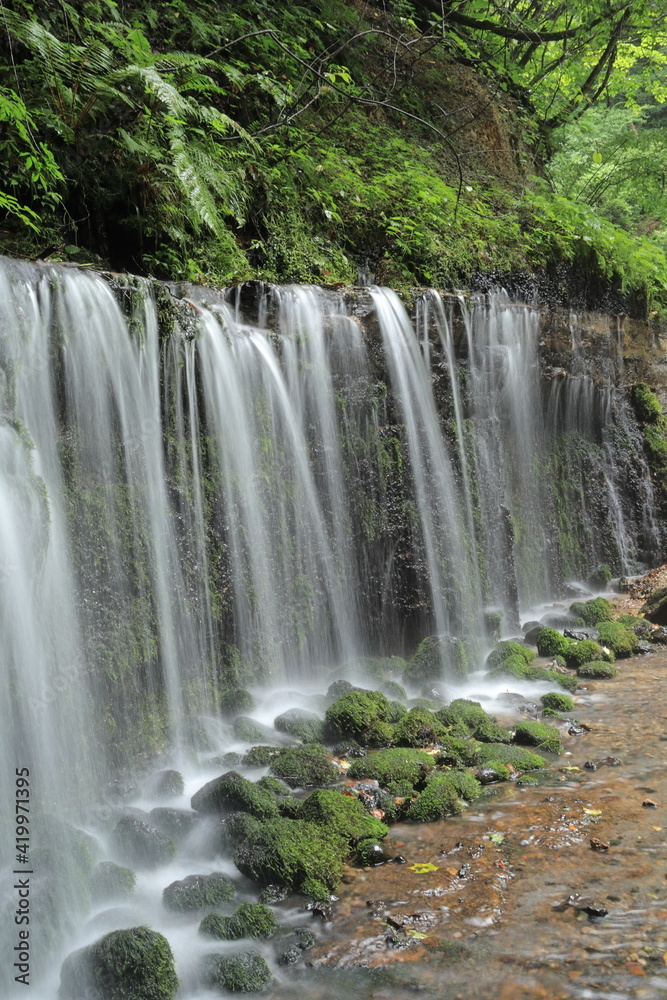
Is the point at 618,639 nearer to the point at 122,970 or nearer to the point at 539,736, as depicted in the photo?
the point at 539,736

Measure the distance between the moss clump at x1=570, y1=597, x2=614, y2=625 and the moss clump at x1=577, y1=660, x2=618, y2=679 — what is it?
1.20m

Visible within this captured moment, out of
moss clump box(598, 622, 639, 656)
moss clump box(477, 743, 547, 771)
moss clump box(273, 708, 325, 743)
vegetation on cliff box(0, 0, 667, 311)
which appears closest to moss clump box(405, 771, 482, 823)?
moss clump box(477, 743, 547, 771)

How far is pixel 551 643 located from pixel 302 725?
9.61 feet

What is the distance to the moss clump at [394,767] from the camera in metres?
4.77

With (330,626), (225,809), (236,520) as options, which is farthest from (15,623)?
(330,626)

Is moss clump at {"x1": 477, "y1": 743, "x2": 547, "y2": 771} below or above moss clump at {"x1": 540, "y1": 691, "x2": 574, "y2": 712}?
below

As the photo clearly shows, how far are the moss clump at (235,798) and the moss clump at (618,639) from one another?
425cm

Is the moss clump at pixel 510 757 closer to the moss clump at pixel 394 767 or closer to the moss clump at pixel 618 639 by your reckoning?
the moss clump at pixel 394 767

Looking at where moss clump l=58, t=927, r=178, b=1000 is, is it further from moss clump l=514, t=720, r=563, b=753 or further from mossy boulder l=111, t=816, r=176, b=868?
moss clump l=514, t=720, r=563, b=753

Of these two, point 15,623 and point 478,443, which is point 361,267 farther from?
point 15,623

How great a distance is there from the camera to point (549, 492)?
383 inches

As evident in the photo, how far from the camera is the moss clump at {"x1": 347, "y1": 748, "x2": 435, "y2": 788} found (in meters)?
4.77

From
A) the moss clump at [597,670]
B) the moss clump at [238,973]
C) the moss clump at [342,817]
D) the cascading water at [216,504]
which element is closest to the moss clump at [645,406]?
the cascading water at [216,504]

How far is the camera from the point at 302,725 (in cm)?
544
